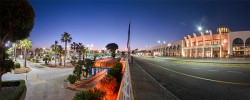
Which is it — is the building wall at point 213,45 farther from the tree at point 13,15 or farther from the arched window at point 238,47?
the tree at point 13,15

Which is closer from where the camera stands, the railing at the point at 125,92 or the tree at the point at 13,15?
the railing at the point at 125,92

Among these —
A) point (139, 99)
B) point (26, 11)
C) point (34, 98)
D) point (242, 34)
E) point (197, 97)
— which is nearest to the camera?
point (139, 99)

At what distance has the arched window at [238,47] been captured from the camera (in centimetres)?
5376

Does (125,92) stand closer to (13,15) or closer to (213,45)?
(13,15)

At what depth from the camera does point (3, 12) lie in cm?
935

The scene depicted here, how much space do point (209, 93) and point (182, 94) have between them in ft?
5.43

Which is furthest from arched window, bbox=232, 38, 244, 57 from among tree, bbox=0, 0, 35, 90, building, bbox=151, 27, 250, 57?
tree, bbox=0, 0, 35, 90

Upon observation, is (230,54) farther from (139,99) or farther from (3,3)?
(3,3)

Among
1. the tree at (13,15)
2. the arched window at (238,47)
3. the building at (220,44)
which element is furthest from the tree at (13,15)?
the arched window at (238,47)

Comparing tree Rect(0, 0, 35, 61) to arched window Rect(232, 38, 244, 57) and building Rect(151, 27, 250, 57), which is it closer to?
building Rect(151, 27, 250, 57)

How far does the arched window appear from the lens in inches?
2116

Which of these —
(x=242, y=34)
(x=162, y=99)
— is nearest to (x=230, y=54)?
(x=242, y=34)

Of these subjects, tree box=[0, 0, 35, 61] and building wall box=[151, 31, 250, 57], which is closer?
tree box=[0, 0, 35, 61]

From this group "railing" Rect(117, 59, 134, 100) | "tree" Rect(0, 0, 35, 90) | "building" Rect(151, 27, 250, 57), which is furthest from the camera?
"building" Rect(151, 27, 250, 57)
